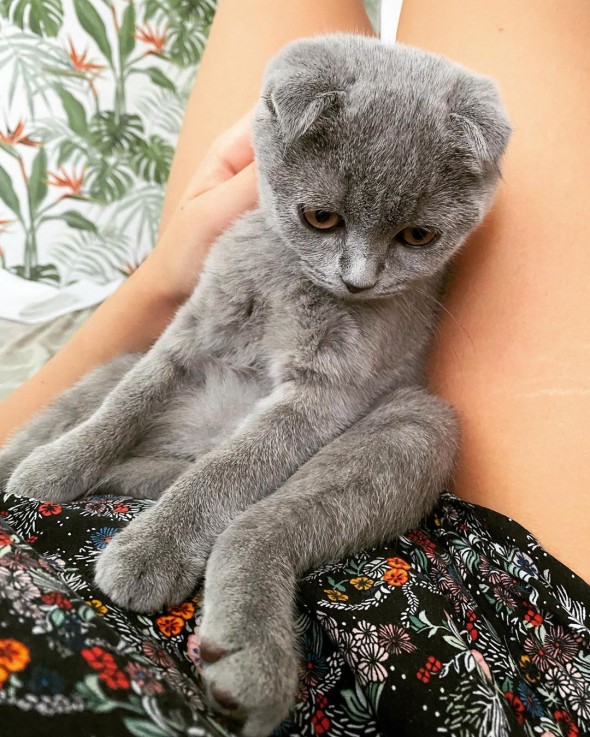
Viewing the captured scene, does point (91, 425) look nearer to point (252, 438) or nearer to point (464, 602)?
point (252, 438)

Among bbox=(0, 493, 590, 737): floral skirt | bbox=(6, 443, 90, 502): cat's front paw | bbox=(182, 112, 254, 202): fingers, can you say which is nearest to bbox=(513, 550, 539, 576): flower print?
bbox=(0, 493, 590, 737): floral skirt

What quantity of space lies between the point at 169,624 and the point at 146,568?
0.06 metres

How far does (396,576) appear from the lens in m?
0.64

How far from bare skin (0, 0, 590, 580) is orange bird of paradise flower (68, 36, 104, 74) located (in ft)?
2.60

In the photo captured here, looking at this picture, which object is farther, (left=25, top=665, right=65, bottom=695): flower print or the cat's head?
the cat's head

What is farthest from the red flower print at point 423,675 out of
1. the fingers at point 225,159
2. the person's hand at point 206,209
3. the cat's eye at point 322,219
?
the fingers at point 225,159

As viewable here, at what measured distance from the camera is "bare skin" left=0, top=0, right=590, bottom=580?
747 millimetres

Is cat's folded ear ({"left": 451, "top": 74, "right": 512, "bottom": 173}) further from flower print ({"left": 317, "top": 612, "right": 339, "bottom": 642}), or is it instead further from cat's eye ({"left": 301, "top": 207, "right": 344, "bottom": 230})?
flower print ({"left": 317, "top": 612, "right": 339, "bottom": 642})

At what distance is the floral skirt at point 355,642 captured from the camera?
408 millimetres

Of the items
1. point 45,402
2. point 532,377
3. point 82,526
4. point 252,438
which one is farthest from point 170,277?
point 532,377

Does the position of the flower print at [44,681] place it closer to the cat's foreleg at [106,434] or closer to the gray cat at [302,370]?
the gray cat at [302,370]

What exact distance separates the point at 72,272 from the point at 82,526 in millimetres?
1301

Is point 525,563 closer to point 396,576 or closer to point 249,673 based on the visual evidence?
point 396,576

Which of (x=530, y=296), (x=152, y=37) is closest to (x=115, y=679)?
(x=530, y=296)
